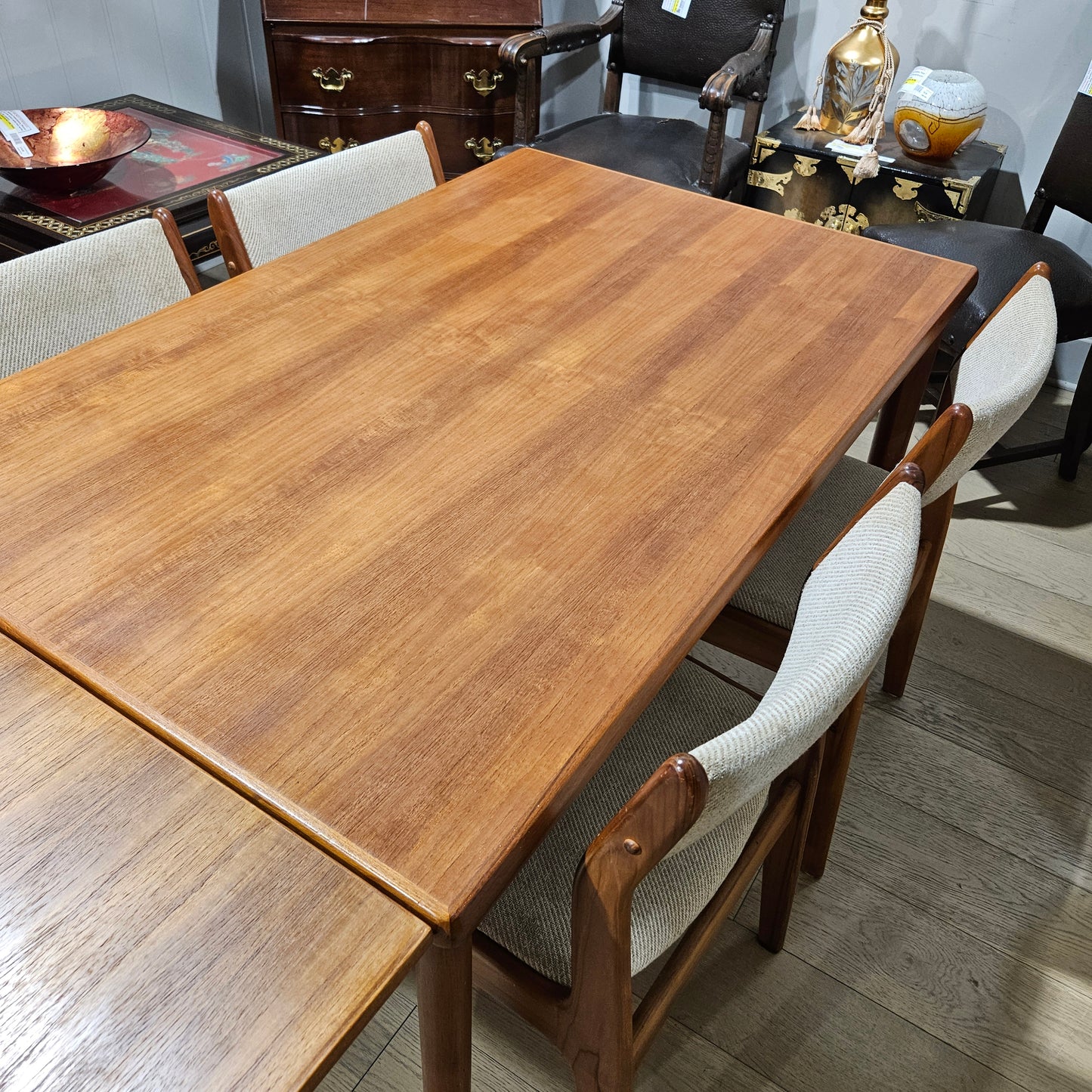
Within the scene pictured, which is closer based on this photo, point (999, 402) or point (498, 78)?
point (999, 402)

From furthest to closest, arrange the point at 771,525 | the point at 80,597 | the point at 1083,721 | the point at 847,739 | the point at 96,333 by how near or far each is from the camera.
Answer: the point at 1083,721
the point at 96,333
the point at 847,739
the point at 771,525
the point at 80,597

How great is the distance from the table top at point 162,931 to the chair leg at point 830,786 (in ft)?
2.31

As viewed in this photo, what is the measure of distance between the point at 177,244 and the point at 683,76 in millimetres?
1962

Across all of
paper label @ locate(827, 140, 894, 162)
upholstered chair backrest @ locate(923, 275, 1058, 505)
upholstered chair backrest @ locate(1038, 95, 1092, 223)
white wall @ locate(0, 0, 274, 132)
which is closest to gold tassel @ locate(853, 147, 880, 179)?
paper label @ locate(827, 140, 894, 162)

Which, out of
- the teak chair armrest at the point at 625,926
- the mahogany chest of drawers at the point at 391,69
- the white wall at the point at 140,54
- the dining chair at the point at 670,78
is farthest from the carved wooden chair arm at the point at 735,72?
the white wall at the point at 140,54

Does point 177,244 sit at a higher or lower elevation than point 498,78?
higher

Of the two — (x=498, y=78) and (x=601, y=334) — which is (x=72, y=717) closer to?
(x=601, y=334)

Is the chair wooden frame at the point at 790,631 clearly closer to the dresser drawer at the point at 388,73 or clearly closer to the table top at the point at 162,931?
the table top at the point at 162,931

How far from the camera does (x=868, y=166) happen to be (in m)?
2.49

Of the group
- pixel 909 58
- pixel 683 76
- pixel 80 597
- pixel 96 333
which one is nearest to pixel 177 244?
pixel 96 333

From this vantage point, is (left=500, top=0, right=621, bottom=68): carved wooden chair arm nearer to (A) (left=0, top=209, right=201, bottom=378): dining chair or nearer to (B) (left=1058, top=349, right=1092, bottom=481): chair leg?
(A) (left=0, top=209, right=201, bottom=378): dining chair

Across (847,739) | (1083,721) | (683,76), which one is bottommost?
(1083,721)

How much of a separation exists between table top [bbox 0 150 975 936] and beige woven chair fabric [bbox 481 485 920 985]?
4.3 inches

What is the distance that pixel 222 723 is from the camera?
2.56ft
